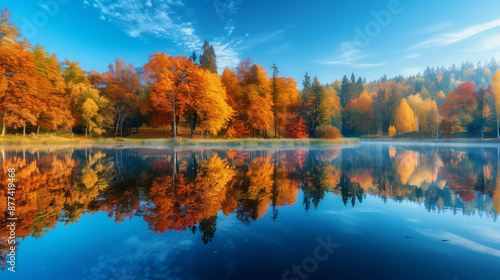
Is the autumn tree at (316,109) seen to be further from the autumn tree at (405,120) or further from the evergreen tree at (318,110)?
the autumn tree at (405,120)

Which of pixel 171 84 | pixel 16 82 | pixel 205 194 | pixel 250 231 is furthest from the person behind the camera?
pixel 171 84

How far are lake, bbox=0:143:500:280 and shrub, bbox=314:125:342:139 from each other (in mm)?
38527

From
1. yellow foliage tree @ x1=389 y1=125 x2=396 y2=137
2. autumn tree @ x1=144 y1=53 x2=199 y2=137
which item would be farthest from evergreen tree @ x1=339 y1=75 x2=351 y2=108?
autumn tree @ x1=144 y1=53 x2=199 y2=137

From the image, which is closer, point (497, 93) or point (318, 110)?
point (318, 110)

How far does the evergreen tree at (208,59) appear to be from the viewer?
5291 cm

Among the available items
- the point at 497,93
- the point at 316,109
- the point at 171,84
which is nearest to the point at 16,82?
the point at 171,84

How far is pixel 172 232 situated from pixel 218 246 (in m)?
1.36

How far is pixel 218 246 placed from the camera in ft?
16.1

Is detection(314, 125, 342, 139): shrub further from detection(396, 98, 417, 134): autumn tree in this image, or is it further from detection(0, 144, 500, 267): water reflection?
detection(0, 144, 500, 267): water reflection

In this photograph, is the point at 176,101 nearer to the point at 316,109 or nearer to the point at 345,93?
the point at 316,109

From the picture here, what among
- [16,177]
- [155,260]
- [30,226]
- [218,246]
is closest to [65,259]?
[155,260]

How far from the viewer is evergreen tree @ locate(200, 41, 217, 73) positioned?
2083 inches

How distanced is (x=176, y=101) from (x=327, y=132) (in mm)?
31401

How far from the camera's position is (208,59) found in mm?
53750
